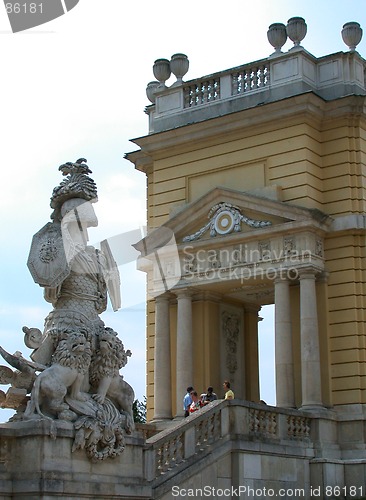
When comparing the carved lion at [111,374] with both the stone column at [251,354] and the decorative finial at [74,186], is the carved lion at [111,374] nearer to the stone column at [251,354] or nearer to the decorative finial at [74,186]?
the decorative finial at [74,186]

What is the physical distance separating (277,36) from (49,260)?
14021mm

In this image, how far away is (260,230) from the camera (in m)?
23.4

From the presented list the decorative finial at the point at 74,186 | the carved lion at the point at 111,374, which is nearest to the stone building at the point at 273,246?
the carved lion at the point at 111,374

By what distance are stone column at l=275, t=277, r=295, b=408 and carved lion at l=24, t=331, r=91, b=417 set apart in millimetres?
10752

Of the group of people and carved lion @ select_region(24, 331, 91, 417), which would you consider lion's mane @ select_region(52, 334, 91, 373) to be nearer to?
carved lion @ select_region(24, 331, 91, 417)

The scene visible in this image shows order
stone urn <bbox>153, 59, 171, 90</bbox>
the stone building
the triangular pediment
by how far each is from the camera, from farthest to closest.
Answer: stone urn <bbox>153, 59, 171, 90</bbox> < the triangular pediment < the stone building

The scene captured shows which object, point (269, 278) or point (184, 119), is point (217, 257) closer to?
point (269, 278)

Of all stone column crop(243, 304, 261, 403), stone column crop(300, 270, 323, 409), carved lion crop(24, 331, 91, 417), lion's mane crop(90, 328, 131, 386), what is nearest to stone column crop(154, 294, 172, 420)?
stone column crop(243, 304, 261, 403)

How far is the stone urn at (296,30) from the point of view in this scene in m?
24.7

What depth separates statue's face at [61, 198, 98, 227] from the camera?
13.0 m

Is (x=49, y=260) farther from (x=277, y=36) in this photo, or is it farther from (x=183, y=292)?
(x=277, y=36)

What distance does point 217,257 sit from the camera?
2423cm

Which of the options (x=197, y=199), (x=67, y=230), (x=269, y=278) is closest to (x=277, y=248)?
(x=269, y=278)

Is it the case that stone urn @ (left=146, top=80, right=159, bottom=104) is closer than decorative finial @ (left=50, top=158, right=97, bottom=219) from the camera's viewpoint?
No
